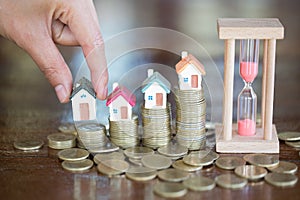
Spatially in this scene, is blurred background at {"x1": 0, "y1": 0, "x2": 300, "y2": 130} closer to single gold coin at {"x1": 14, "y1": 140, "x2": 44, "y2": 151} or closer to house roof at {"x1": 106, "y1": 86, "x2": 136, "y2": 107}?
house roof at {"x1": 106, "y1": 86, "x2": 136, "y2": 107}

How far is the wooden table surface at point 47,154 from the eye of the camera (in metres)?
1.16

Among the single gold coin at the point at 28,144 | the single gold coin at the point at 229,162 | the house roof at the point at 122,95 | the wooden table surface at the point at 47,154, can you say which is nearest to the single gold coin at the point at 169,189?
the wooden table surface at the point at 47,154

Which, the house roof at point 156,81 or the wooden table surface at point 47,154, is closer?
the wooden table surface at point 47,154

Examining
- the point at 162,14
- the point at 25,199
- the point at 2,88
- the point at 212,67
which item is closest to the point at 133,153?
the point at 25,199

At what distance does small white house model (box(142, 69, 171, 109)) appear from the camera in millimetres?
1338

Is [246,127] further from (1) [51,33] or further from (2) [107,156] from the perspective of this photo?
(1) [51,33]

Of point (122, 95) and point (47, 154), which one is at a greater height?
point (122, 95)

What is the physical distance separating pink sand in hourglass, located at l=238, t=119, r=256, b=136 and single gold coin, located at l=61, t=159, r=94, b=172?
13.4 inches

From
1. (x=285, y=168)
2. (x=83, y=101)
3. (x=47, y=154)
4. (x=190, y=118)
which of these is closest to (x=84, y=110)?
(x=83, y=101)

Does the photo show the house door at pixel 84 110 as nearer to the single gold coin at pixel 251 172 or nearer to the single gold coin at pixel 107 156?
the single gold coin at pixel 107 156

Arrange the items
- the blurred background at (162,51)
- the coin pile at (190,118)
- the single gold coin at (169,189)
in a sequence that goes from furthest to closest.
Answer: the blurred background at (162,51) → the coin pile at (190,118) → the single gold coin at (169,189)

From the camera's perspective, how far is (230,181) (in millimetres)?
1195

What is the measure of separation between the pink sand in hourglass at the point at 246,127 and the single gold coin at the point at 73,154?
0.34 m

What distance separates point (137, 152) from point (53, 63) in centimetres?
27
